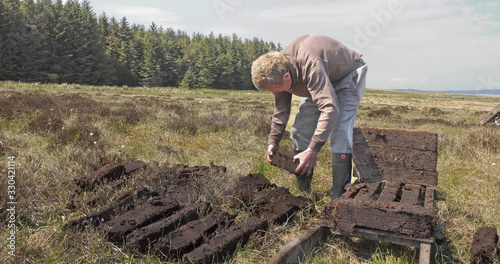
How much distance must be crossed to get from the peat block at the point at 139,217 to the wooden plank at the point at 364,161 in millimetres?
1893

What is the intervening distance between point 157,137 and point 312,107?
4.12 metres

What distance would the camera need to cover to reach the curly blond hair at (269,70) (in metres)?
3.06

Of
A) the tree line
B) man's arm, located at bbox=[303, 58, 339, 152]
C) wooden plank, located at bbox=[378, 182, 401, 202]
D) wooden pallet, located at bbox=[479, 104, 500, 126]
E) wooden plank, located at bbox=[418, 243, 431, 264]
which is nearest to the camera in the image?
wooden plank, located at bbox=[418, 243, 431, 264]

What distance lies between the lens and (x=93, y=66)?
67562mm

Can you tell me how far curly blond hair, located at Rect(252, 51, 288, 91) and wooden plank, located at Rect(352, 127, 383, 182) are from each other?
112 cm

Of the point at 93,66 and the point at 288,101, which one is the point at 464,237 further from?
the point at 93,66

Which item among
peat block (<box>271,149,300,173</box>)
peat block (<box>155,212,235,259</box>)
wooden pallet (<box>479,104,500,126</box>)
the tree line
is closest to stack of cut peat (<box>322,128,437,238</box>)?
peat block (<box>271,149,300,173</box>)

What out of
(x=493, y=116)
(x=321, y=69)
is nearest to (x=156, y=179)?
(x=321, y=69)

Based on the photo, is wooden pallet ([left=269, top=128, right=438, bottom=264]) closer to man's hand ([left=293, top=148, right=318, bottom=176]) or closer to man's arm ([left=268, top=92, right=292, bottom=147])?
man's hand ([left=293, top=148, right=318, bottom=176])

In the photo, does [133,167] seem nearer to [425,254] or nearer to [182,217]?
[182,217]

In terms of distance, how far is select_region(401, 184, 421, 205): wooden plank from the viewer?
Answer: 285 cm

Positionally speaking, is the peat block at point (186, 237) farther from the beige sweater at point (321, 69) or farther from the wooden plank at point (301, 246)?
the beige sweater at point (321, 69)

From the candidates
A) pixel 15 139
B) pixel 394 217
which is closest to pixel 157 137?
pixel 15 139

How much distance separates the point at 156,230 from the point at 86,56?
71.3 metres
